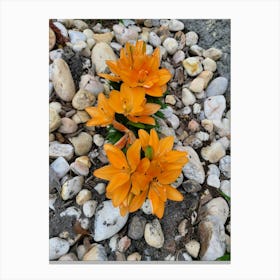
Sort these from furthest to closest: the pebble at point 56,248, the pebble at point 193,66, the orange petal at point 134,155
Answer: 1. the pebble at point 193,66
2. the pebble at point 56,248
3. the orange petal at point 134,155

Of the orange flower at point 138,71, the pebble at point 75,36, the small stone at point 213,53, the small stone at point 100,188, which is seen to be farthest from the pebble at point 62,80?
the small stone at point 213,53

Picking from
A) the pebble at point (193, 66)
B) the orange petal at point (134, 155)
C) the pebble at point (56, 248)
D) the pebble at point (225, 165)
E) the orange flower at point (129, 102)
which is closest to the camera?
the orange petal at point (134, 155)

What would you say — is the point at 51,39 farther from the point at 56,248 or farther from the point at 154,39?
the point at 56,248

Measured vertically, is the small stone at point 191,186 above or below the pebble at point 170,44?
below

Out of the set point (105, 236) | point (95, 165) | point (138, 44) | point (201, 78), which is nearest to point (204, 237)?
point (105, 236)

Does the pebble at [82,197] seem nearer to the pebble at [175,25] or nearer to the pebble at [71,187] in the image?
the pebble at [71,187]

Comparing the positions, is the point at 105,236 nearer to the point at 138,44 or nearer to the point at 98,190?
the point at 98,190

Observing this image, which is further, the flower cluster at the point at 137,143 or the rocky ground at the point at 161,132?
the rocky ground at the point at 161,132

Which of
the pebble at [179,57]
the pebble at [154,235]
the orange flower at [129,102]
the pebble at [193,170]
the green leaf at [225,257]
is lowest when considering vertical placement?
the green leaf at [225,257]

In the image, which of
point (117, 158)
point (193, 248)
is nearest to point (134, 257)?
point (193, 248)
